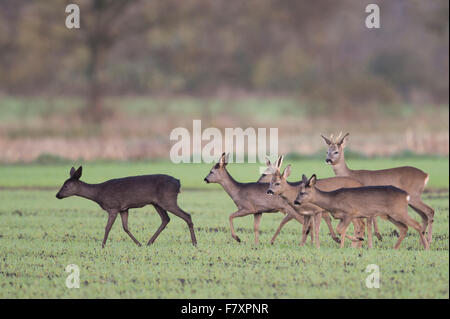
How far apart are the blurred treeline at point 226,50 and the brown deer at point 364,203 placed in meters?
29.7

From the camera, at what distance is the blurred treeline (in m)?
43.2

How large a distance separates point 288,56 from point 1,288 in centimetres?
4446

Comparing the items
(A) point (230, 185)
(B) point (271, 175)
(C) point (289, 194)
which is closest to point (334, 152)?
(B) point (271, 175)

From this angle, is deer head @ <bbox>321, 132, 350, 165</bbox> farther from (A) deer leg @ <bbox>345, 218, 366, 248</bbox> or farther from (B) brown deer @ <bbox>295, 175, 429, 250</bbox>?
(B) brown deer @ <bbox>295, 175, 429, 250</bbox>

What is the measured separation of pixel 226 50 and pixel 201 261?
43.8 meters

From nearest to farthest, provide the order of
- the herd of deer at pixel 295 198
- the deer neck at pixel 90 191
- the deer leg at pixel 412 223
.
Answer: the deer leg at pixel 412 223
the herd of deer at pixel 295 198
the deer neck at pixel 90 191

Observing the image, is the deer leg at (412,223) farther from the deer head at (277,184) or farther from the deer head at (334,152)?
the deer head at (334,152)

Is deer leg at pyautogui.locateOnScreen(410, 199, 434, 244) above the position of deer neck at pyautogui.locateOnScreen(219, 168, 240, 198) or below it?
below

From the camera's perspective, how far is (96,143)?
33.0 metres

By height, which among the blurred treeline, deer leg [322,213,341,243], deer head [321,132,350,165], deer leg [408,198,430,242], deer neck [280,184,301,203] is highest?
the blurred treeline

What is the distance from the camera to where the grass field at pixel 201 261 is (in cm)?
954

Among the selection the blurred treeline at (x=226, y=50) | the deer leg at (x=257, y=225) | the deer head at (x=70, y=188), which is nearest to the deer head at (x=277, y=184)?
the deer leg at (x=257, y=225)

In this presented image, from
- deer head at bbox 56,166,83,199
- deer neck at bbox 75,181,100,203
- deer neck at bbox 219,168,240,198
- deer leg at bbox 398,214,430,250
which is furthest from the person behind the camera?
deer neck at bbox 219,168,240,198

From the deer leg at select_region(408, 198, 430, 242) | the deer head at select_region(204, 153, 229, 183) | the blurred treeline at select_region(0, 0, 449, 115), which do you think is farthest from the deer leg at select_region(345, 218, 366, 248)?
the blurred treeline at select_region(0, 0, 449, 115)
